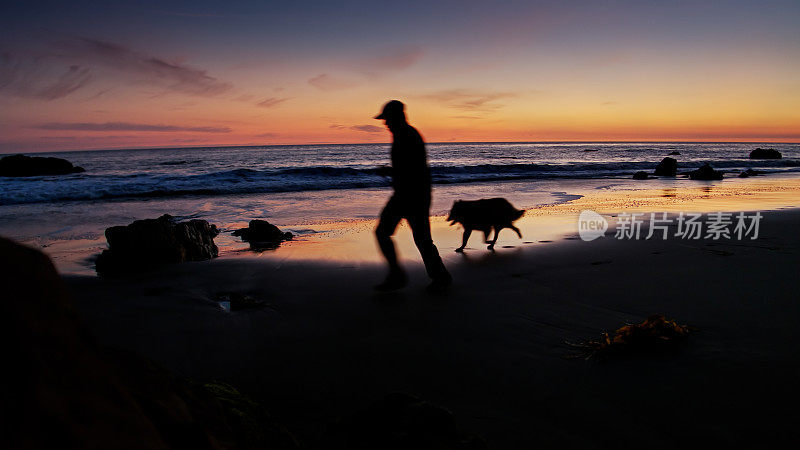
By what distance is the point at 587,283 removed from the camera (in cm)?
480

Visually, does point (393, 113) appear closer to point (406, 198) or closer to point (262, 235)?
point (406, 198)

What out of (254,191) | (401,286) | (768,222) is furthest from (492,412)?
(254,191)

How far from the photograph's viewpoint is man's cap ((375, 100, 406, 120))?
A: 460 cm

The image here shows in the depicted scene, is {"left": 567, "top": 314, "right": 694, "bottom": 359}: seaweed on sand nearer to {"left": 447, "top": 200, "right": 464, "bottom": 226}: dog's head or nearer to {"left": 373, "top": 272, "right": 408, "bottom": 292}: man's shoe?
{"left": 373, "top": 272, "right": 408, "bottom": 292}: man's shoe

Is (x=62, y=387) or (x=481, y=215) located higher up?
(x=62, y=387)

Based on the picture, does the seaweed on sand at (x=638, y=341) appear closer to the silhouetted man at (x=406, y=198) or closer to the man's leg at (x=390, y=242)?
the silhouetted man at (x=406, y=198)

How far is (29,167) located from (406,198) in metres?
37.6

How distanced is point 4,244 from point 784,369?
3758 mm

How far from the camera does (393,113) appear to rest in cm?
462

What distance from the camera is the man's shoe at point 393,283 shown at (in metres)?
4.71

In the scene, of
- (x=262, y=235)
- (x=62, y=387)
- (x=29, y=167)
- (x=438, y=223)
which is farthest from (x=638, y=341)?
(x=29, y=167)

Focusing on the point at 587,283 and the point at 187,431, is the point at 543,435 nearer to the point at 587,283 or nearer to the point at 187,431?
the point at 187,431

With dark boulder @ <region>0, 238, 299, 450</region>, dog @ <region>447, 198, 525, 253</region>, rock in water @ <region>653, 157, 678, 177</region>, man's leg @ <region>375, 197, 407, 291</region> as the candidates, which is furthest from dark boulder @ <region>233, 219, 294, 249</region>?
rock in water @ <region>653, 157, 678, 177</region>

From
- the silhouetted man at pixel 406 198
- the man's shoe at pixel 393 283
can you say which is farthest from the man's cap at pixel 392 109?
the man's shoe at pixel 393 283
